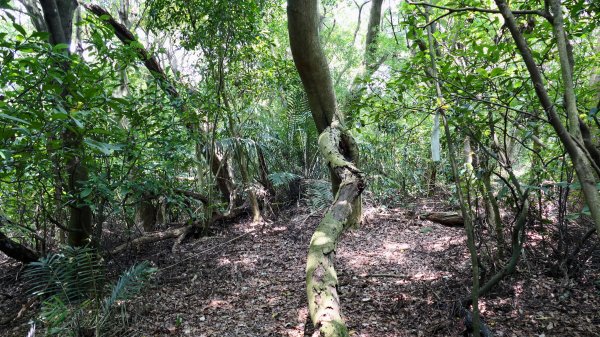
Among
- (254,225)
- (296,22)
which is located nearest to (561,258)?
(296,22)

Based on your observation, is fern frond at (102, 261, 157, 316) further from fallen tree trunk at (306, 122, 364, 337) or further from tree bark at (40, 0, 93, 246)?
fallen tree trunk at (306, 122, 364, 337)

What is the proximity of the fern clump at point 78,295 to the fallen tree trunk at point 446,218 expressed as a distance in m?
4.57

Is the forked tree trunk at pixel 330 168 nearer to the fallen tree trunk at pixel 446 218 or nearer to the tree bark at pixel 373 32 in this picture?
the fallen tree trunk at pixel 446 218

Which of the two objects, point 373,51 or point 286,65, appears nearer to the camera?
point 286,65

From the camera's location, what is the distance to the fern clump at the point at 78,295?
3.05 m

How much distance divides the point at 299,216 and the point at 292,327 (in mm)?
3806

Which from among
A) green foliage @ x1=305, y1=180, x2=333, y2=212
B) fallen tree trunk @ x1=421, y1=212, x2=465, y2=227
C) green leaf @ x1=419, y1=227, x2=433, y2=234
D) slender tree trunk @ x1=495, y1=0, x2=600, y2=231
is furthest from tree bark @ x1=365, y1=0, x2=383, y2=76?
slender tree trunk @ x1=495, y1=0, x2=600, y2=231

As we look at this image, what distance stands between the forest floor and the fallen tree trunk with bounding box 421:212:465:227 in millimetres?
220

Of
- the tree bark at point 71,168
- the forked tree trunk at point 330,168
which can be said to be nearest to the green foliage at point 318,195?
the forked tree trunk at point 330,168

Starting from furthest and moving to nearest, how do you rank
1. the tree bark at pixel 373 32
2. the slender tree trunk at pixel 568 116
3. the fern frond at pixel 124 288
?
the tree bark at pixel 373 32 → the fern frond at pixel 124 288 → the slender tree trunk at pixel 568 116

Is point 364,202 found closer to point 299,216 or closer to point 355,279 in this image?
point 299,216

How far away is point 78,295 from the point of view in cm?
353

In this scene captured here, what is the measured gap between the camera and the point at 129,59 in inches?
137

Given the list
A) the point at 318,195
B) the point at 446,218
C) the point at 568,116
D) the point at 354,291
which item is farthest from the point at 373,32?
the point at 568,116
